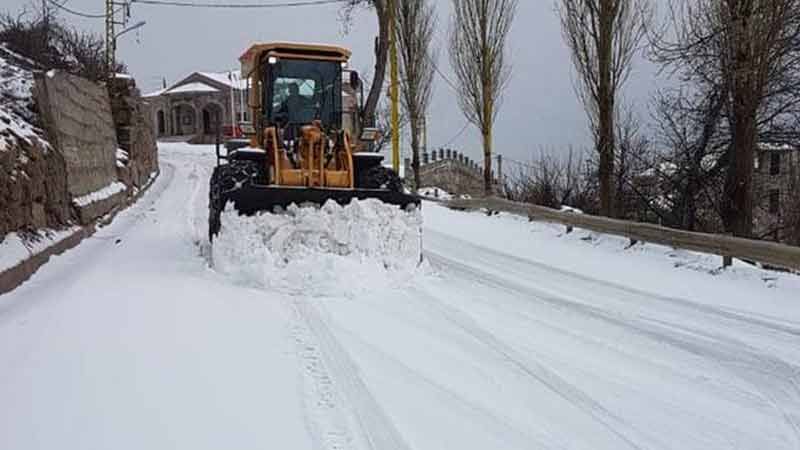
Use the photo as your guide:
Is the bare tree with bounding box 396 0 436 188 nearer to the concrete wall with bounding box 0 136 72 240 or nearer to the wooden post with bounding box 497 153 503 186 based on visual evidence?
the wooden post with bounding box 497 153 503 186

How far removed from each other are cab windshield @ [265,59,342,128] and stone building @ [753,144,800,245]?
8789 mm

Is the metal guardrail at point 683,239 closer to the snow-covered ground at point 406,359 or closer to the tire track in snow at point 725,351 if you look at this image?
the snow-covered ground at point 406,359

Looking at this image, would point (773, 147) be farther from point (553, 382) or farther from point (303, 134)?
point (553, 382)

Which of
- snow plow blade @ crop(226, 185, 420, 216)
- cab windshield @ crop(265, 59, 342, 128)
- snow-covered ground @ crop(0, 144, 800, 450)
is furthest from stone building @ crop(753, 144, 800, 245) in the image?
snow plow blade @ crop(226, 185, 420, 216)

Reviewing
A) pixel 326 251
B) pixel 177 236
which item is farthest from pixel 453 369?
pixel 177 236

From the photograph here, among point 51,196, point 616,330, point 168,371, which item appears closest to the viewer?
point 168,371

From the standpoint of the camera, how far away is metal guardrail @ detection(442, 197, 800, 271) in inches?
300

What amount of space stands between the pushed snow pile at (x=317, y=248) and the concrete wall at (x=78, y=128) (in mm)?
4624

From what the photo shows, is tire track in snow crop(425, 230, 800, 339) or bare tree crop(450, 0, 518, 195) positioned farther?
bare tree crop(450, 0, 518, 195)

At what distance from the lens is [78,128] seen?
1361 centimetres

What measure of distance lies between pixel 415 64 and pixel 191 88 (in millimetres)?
36155

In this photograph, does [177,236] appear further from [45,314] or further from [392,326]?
[392,326]

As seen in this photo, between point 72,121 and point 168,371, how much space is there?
9712mm

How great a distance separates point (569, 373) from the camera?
5.16m
